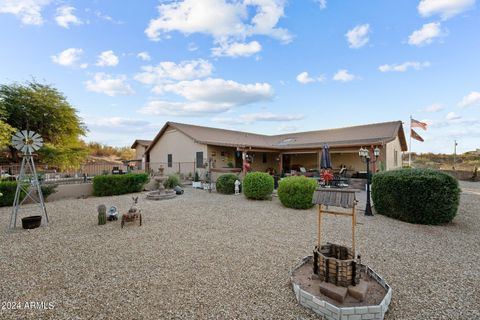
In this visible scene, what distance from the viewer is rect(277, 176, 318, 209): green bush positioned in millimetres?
7984

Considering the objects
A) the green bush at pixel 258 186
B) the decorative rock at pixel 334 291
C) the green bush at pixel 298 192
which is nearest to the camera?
the decorative rock at pixel 334 291

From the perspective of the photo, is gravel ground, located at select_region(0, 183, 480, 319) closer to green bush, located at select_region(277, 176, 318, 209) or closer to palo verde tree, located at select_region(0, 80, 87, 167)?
green bush, located at select_region(277, 176, 318, 209)

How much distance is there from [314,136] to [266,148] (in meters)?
6.16

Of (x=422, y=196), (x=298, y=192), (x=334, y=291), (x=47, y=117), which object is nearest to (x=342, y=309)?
(x=334, y=291)

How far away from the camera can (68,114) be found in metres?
19.5

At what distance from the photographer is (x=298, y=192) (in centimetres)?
804

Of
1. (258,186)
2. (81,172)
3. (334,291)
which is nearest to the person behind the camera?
(334,291)

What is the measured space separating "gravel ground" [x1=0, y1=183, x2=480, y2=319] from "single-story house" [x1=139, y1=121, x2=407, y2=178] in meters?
9.26

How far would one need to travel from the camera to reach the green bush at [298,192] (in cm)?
798

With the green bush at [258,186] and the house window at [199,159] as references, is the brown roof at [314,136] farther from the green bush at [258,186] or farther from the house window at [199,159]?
the green bush at [258,186]

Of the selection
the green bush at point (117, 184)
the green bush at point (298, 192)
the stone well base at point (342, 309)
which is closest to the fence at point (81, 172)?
the green bush at point (117, 184)

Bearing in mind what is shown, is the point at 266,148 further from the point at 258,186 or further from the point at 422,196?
the point at 422,196

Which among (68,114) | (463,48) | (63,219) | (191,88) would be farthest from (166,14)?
(68,114)

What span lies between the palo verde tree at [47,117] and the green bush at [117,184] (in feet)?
35.9
